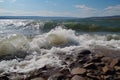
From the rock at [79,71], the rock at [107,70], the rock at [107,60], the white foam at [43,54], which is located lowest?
the white foam at [43,54]

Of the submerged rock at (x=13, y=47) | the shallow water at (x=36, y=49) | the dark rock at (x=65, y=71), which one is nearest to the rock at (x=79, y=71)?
the dark rock at (x=65, y=71)

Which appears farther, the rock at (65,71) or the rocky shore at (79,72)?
the rock at (65,71)

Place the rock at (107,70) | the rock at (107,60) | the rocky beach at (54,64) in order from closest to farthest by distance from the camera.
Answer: the rocky beach at (54,64) < the rock at (107,70) < the rock at (107,60)

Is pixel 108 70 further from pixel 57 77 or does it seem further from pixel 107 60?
pixel 57 77

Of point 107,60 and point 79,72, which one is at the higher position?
point 107,60

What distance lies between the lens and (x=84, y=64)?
8.04 m

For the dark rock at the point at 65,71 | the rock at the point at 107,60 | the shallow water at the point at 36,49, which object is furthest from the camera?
the shallow water at the point at 36,49

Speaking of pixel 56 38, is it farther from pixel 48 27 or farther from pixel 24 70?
pixel 48 27

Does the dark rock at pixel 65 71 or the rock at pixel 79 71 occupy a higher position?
the rock at pixel 79 71

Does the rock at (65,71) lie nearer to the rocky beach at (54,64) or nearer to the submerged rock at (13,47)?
the rocky beach at (54,64)

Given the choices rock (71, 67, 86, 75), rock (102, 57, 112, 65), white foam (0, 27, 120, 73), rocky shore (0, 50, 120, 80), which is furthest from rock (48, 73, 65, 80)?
rock (102, 57, 112, 65)

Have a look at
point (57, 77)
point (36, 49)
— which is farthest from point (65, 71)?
point (36, 49)

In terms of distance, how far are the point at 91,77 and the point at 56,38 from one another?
7713 mm

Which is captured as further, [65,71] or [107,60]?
[107,60]
